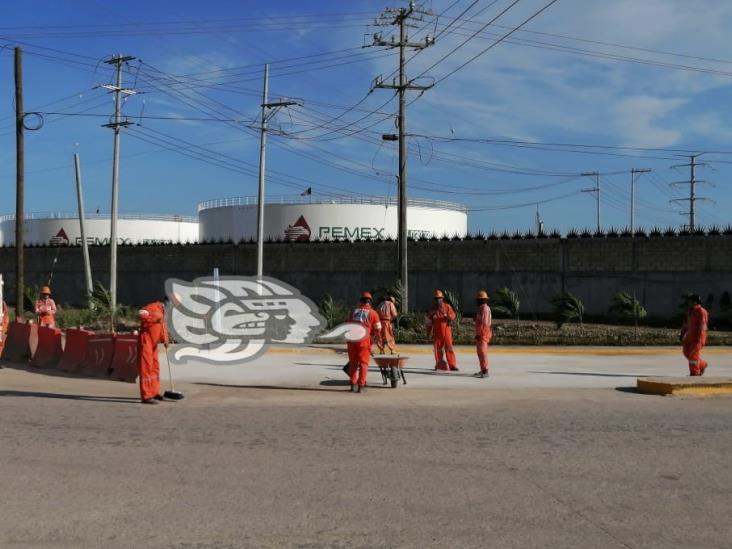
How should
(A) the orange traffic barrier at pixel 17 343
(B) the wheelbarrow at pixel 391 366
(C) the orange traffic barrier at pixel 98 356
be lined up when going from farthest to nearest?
1. (A) the orange traffic barrier at pixel 17 343
2. (C) the orange traffic barrier at pixel 98 356
3. (B) the wheelbarrow at pixel 391 366

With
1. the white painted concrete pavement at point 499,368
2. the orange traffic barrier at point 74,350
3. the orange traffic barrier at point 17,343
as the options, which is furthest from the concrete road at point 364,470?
the orange traffic barrier at point 17,343

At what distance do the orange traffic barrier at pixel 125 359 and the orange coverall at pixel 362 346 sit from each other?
4103mm

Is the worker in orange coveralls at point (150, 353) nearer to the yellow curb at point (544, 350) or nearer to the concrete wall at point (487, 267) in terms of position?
the yellow curb at point (544, 350)

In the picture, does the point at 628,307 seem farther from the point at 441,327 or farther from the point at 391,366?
the point at 391,366

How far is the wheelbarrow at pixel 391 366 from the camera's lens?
536 inches

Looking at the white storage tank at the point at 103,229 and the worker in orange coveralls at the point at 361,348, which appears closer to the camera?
the worker in orange coveralls at the point at 361,348

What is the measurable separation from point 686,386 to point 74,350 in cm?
1144

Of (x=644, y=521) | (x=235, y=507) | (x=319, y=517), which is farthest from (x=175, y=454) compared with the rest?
(x=644, y=521)

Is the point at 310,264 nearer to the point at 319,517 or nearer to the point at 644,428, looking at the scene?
the point at 644,428

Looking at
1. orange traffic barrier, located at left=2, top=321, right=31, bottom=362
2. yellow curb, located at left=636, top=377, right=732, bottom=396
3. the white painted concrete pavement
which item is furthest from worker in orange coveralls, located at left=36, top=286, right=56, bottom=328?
yellow curb, located at left=636, top=377, right=732, bottom=396

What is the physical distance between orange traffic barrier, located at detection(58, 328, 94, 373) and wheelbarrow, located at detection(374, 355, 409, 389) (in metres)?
5.90

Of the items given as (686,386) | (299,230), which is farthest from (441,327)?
(299,230)

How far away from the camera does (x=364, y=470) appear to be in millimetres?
7520

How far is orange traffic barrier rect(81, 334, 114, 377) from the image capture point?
49.7 feet
